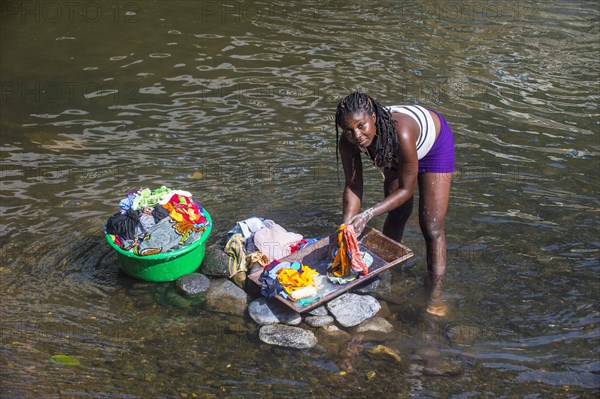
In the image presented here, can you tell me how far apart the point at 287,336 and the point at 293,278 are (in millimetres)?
449

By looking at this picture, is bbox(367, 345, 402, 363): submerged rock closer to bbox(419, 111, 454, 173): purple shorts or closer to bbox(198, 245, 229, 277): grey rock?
bbox(419, 111, 454, 173): purple shorts

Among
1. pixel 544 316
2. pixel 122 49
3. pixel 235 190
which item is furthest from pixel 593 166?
pixel 122 49

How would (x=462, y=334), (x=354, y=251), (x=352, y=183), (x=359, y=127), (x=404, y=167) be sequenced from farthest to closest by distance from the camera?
(x=352, y=183), (x=462, y=334), (x=354, y=251), (x=404, y=167), (x=359, y=127)

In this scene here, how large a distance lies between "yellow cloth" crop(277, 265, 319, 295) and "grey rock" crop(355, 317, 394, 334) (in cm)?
54

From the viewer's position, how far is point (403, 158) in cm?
532

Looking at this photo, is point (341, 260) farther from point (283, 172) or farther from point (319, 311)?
point (283, 172)

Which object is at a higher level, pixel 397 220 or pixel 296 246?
pixel 397 220

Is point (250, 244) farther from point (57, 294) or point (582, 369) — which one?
point (582, 369)

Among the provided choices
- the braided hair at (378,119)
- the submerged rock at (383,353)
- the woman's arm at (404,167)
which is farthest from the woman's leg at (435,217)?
the submerged rock at (383,353)

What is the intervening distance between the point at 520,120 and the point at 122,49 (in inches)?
245

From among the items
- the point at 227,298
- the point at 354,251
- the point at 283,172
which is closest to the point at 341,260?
the point at 354,251

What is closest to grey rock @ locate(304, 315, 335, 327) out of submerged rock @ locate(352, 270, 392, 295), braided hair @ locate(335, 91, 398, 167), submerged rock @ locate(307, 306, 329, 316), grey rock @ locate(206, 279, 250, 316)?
submerged rock @ locate(307, 306, 329, 316)

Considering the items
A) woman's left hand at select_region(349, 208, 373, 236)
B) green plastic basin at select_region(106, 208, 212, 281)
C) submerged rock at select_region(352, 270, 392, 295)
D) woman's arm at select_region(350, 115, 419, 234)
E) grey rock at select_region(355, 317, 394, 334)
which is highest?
woman's arm at select_region(350, 115, 419, 234)

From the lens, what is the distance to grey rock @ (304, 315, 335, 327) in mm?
5863
